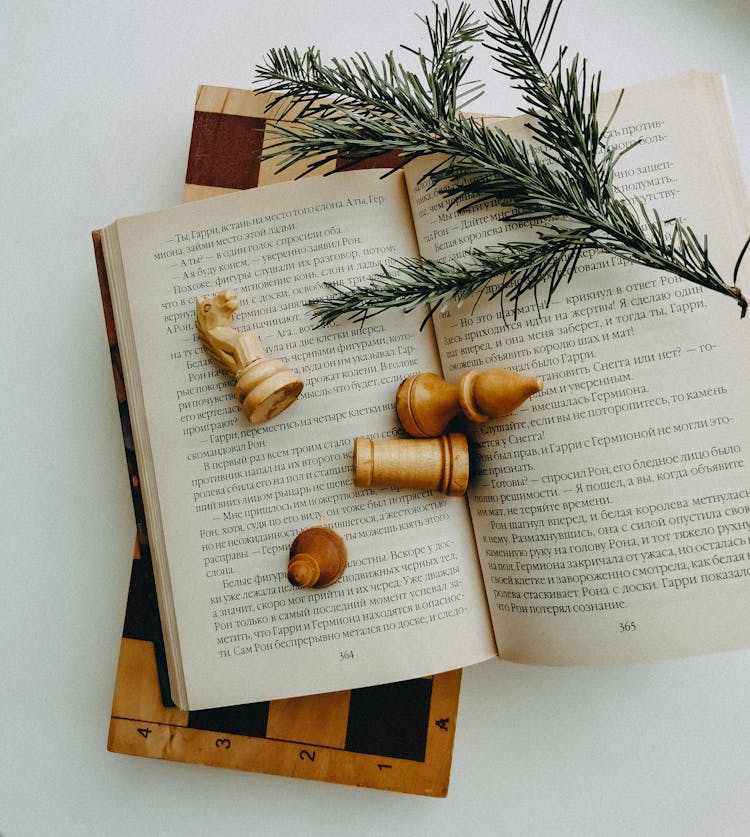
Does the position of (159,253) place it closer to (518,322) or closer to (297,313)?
(297,313)

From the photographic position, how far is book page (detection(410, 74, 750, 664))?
2.06 ft

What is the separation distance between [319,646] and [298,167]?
1.65ft

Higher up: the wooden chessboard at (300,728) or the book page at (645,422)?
the book page at (645,422)

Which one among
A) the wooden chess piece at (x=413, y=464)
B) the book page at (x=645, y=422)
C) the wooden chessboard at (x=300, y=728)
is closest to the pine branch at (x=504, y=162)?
the book page at (x=645, y=422)

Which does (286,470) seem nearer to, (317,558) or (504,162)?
(317,558)

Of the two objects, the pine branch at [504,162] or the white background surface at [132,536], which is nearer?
the pine branch at [504,162]

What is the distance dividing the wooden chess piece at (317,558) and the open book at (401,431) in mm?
15

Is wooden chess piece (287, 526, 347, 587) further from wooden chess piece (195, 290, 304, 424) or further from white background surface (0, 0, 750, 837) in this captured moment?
white background surface (0, 0, 750, 837)

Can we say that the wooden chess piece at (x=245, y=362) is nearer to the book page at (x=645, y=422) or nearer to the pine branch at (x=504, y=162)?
the pine branch at (x=504, y=162)

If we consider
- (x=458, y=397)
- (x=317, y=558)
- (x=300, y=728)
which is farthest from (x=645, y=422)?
(x=300, y=728)

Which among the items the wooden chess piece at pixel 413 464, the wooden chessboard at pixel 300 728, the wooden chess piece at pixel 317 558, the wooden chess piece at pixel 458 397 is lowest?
the wooden chessboard at pixel 300 728

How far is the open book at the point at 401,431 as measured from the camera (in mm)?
631

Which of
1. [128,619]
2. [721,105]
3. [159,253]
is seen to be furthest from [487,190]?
[128,619]

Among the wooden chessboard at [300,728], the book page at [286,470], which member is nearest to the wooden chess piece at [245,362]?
the book page at [286,470]
